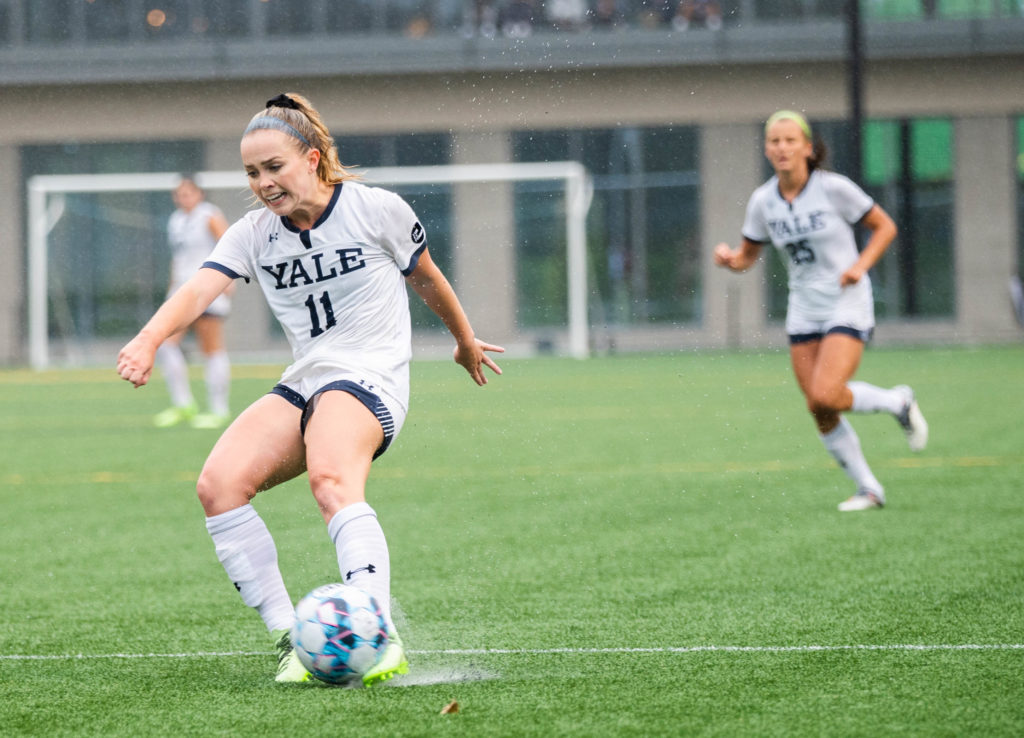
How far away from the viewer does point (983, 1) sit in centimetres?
2719

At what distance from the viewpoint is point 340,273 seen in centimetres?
401

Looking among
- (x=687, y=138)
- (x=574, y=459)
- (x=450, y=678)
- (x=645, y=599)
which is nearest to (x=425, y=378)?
(x=574, y=459)

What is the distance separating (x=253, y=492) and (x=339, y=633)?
591 mm

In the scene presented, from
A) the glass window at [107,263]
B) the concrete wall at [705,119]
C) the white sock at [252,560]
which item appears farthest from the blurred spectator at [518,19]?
the white sock at [252,560]

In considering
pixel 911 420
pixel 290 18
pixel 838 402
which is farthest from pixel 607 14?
pixel 838 402

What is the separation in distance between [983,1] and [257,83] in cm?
1383

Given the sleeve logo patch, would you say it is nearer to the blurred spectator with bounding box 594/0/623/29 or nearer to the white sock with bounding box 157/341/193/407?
the white sock with bounding box 157/341/193/407

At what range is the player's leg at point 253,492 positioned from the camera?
3902 mm

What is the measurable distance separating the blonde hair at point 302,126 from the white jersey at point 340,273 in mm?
65

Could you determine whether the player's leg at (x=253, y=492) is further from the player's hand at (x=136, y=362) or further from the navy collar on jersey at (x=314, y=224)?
the navy collar on jersey at (x=314, y=224)

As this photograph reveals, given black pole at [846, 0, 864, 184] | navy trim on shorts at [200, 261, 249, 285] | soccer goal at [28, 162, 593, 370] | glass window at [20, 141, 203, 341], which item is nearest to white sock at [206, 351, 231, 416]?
navy trim on shorts at [200, 261, 249, 285]

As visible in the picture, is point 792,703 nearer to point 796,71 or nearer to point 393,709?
point 393,709

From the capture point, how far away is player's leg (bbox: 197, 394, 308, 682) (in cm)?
390

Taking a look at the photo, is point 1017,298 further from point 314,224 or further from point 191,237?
point 314,224
